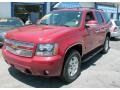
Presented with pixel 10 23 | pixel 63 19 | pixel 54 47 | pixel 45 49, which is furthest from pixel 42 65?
pixel 10 23

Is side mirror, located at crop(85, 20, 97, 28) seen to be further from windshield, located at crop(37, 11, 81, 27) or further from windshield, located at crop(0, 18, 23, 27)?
windshield, located at crop(0, 18, 23, 27)

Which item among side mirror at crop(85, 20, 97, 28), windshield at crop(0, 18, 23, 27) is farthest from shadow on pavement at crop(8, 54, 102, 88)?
windshield at crop(0, 18, 23, 27)

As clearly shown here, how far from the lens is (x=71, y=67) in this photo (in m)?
5.56

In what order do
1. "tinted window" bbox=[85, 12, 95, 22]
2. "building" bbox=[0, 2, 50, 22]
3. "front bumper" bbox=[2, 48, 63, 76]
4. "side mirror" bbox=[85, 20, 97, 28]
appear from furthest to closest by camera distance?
1. "building" bbox=[0, 2, 50, 22]
2. "tinted window" bbox=[85, 12, 95, 22]
3. "side mirror" bbox=[85, 20, 97, 28]
4. "front bumper" bbox=[2, 48, 63, 76]

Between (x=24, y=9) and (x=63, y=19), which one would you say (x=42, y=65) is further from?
(x=24, y=9)

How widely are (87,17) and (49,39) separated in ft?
7.13

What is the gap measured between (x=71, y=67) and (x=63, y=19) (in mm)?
1526

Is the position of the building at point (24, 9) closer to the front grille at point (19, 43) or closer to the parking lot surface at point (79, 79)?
the parking lot surface at point (79, 79)

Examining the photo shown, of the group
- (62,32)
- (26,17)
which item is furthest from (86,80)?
(26,17)

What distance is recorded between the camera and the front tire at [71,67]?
5.25m

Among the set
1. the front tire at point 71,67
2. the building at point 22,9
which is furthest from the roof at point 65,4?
the front tire at point 71,67

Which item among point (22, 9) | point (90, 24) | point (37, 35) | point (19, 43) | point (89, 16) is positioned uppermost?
point (22, 9)

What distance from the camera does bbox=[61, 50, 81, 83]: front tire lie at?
5246mm

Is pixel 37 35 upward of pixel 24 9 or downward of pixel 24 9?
downward
